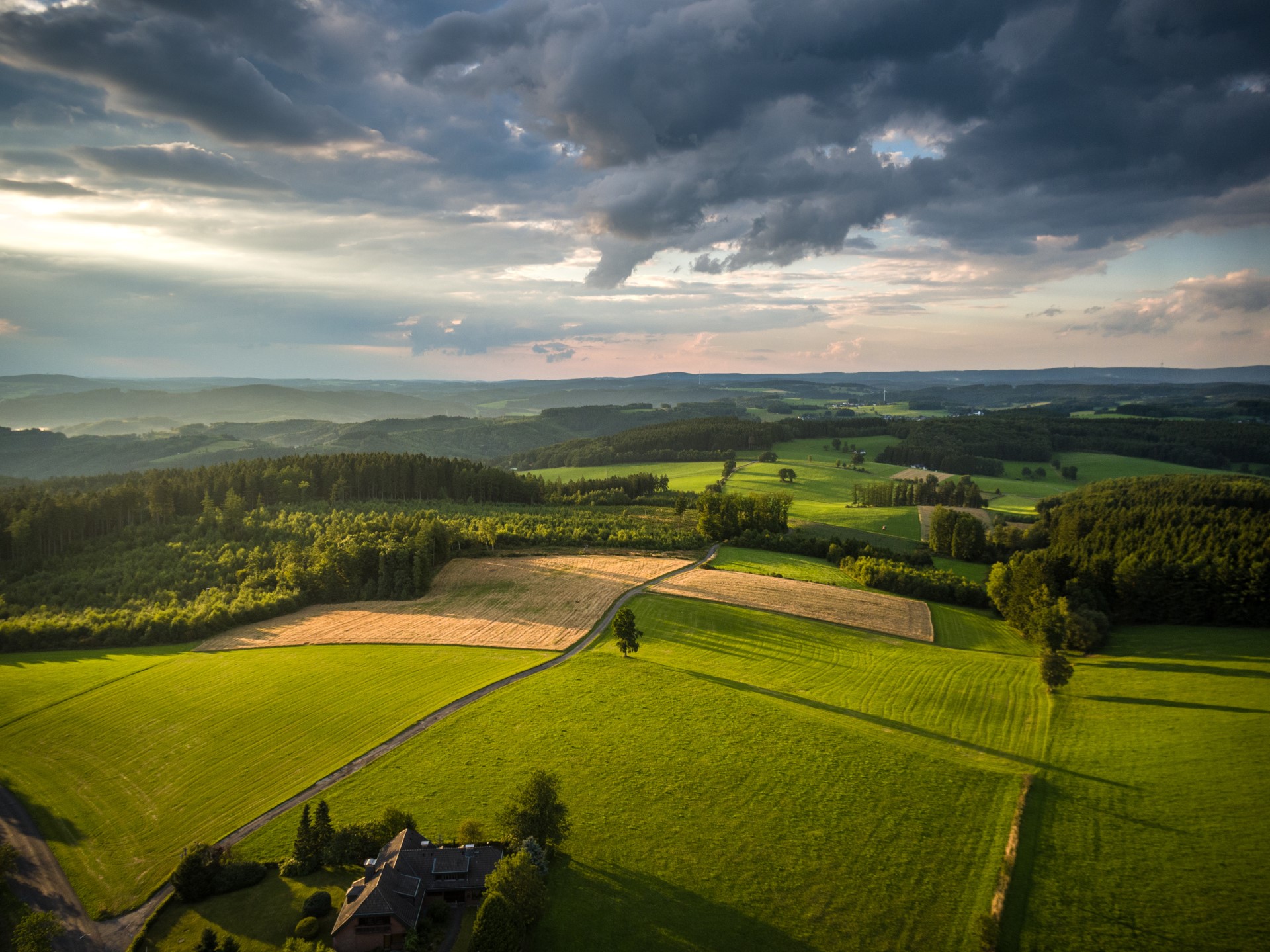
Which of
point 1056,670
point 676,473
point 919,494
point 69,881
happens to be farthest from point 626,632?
point 676,473

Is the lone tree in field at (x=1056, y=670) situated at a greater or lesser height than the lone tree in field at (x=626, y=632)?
lesser

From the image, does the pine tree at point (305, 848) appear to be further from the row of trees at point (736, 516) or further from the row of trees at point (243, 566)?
the row of trees at point (736, 516)

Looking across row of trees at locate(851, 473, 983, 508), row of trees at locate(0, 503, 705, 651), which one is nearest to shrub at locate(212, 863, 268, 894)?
row of trees at locate(0, 503, 705, 651)

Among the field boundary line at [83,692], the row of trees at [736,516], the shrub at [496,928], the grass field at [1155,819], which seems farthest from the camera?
the row of trees at [736,516]

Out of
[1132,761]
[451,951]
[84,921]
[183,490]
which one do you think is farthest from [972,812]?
[183,490]

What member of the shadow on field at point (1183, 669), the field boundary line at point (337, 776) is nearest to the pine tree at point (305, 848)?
the field boundary line at point (337, 776)

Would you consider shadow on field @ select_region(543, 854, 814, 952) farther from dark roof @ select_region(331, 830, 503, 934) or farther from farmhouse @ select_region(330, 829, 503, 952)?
farmhouse @ select_region(330, 829, 503, 952)
